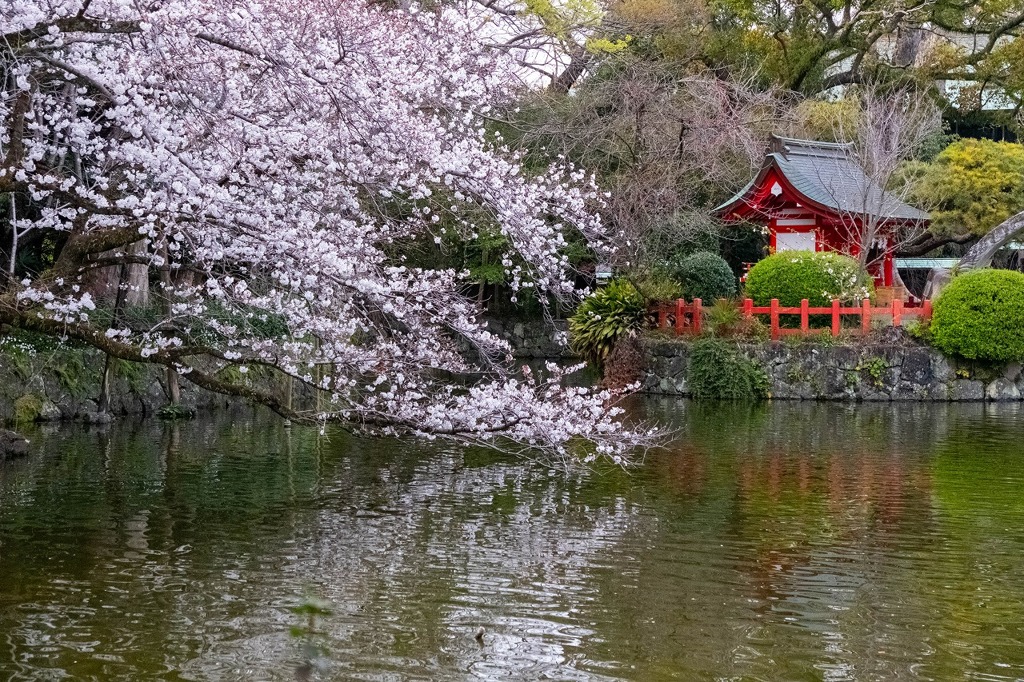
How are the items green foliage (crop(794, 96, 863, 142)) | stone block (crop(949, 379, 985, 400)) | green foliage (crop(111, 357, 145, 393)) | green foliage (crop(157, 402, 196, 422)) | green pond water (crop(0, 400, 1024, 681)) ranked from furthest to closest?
1. green foliage (crop(794, 96, 863, 142))
2. stone block (crop(949, 379, 985, 400))
3. green foliage (crop(157, 402, 196, 422))
4. green foliage (crop(111, 357, 145, 393))
5. green pond water (crop(0, 400, 1024, 681))

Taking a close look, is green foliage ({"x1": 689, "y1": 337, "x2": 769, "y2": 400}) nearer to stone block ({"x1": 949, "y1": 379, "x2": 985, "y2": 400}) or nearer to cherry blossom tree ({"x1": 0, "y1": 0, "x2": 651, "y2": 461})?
stone block ({"x1": 949, "y1": 379, "x2": 985, "y2": 400})

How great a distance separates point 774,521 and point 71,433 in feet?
30.2

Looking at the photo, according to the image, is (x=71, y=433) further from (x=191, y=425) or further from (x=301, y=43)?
(x=301, y=43)

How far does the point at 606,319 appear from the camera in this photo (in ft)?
72.2

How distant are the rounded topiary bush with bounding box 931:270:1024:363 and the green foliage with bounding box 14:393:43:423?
14251mm

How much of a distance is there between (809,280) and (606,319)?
12.6 ft

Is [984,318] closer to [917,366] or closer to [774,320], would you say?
[917,366]

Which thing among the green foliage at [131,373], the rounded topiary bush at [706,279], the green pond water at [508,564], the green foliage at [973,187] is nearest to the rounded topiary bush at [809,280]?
the rounded topiary bush at [706,279]

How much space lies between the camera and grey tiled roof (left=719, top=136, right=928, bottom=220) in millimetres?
22781

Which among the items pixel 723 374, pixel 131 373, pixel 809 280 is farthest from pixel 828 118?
pixel 131 373

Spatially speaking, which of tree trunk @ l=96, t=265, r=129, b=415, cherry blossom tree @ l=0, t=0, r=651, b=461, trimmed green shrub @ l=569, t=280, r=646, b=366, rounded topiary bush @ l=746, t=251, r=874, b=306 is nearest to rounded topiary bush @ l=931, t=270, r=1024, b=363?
rounded topiary bush @ l=746, t=251, r=874, b=306

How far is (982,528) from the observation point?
30.7 ft

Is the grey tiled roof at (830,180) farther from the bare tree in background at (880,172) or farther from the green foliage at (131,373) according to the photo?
the green foliage at (131,373)

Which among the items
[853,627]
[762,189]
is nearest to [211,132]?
[853,627]
